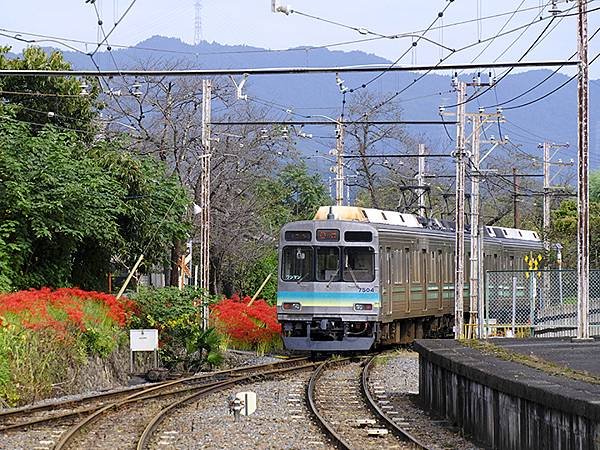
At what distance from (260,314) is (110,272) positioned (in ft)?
13.4

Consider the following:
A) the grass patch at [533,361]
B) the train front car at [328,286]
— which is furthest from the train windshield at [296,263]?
the grass patch at [533,361]

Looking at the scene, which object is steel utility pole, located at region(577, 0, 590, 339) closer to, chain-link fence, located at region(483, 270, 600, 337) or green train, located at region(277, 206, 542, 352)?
chain-link fence, located at region(483, 270, 600, 337)

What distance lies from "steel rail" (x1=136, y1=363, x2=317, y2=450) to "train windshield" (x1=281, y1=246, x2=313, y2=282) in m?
2.12

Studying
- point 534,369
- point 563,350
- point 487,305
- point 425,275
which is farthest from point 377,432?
point 425,275

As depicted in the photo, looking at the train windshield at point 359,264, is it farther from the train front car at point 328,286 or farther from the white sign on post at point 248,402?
the white sign on post at point 248,402

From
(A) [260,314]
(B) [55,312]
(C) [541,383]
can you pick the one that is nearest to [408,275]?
(A) [260,314]

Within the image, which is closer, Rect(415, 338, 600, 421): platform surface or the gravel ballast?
Rect(415, 338, 600, 421): platform surface

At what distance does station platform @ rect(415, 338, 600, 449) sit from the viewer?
10.1m

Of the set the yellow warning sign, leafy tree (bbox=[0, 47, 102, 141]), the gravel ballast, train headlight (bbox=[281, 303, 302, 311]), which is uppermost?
leafy tree (bbox=[0, 47, 102, 141])

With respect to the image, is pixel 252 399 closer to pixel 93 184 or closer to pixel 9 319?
pixel 9 319

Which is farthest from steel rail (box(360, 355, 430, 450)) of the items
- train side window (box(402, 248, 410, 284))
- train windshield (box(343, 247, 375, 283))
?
train side window (box(402, 248, 410, 284))

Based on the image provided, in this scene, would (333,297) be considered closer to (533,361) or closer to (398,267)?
(398,267)

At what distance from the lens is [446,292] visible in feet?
108

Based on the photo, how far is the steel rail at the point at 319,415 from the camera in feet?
42.5
